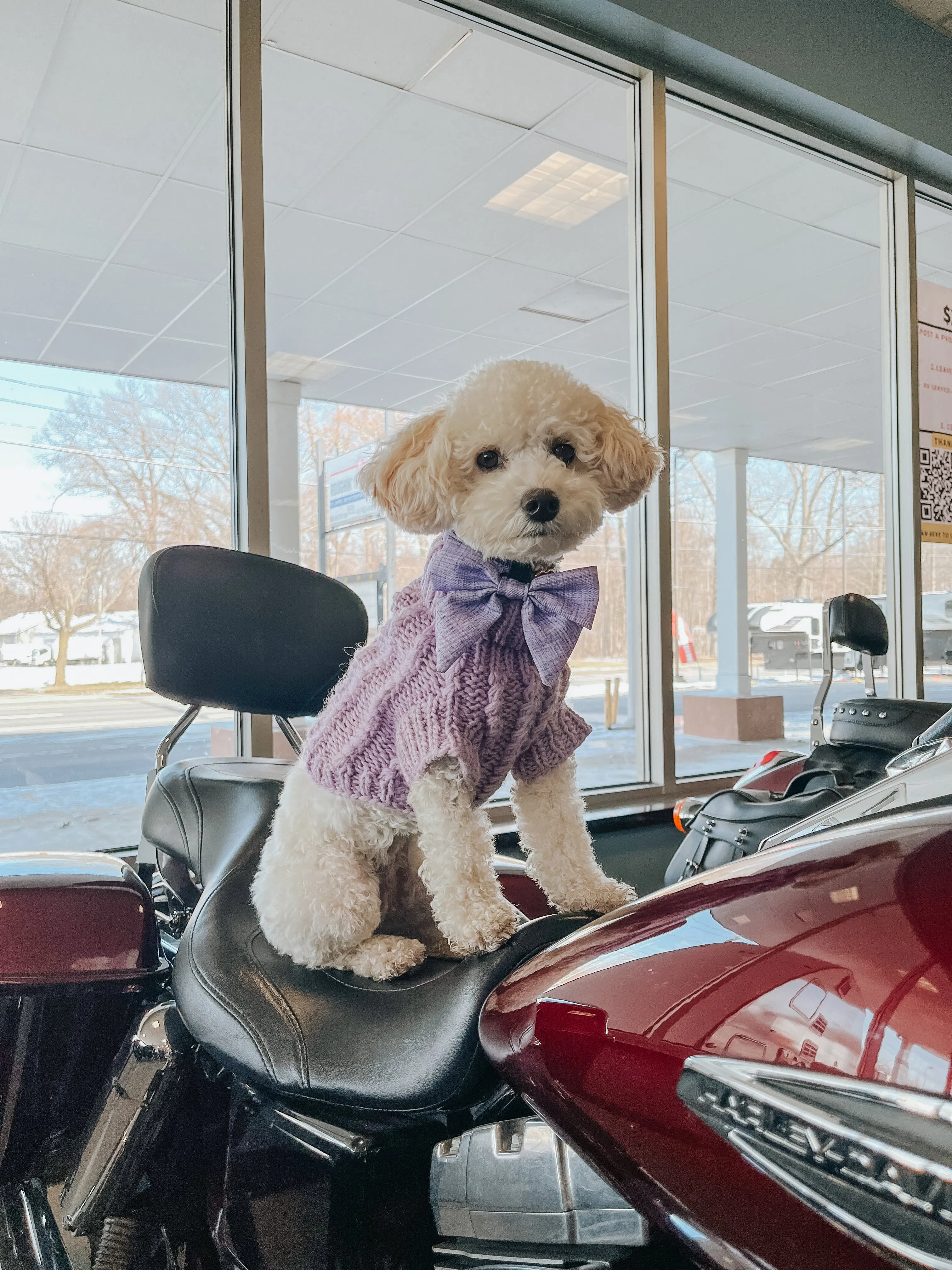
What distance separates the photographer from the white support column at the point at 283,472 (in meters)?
2.55

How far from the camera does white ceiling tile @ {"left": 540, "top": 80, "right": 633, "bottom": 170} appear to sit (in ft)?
10.2

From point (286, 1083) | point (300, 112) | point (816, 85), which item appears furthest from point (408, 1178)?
point (816, 85)

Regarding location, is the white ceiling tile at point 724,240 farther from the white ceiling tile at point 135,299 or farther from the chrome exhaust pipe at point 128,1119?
the chrome exhaust pipe at point 128,1119

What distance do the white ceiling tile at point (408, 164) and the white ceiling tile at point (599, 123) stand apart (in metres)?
0.12

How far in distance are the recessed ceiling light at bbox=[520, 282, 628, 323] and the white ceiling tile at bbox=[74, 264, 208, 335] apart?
73.3 inches

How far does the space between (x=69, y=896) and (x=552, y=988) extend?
59 cm

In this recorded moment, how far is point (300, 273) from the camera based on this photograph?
3.98 metres

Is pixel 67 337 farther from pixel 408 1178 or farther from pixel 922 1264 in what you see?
pixel 922 1264

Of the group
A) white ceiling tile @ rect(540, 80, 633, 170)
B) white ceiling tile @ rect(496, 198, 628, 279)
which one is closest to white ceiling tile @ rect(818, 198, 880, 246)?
white ceiling tile @ rect(496, 198, 628, 279)

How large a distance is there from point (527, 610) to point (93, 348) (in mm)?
2490

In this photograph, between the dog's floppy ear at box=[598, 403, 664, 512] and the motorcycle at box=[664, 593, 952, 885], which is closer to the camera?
the dog's floppy ear at box=[598, 403, 664, 512]

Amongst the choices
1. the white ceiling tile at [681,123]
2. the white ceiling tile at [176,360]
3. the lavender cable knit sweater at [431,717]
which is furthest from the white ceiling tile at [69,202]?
the lavender cable knit sweater at [431,717]

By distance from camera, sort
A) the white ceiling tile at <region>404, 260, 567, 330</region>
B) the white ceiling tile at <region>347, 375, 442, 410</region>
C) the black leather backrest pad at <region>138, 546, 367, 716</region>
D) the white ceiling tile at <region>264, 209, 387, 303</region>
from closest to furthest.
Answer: the black leather backrest pad at <region>138, 546, 367, 716</region> → the white ceiling tile at <region>347, 375, 442, 410</region> → the white ceiling tile at <region>264, 209, 387, 303</region> → the white ceiling tile at <region>404, 260, 567, 330</region>

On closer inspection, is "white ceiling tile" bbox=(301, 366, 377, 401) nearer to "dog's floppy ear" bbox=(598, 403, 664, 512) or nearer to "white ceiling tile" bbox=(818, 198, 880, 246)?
"white ceiling tile" bbox=(818, 198, 880, 246)
